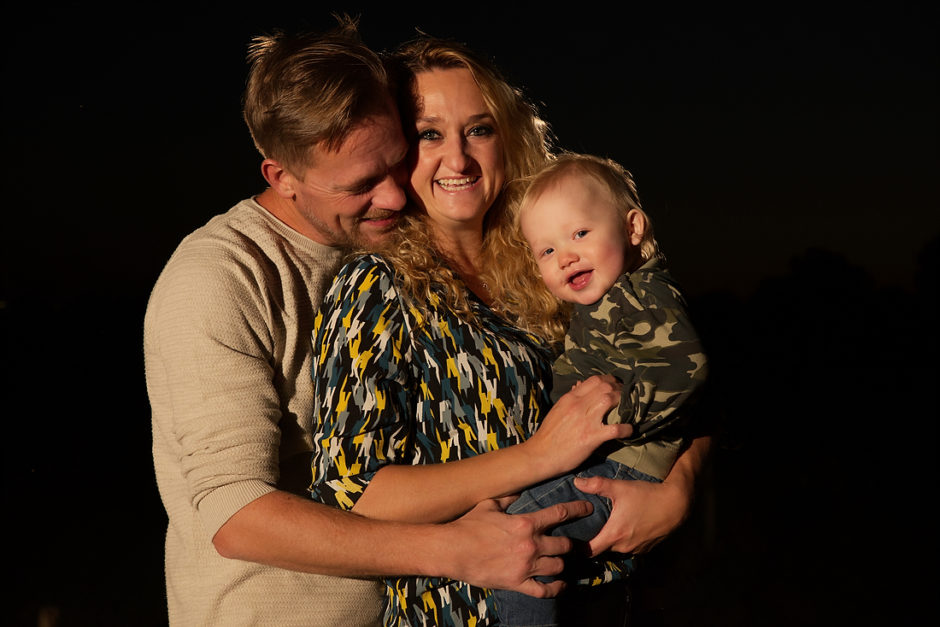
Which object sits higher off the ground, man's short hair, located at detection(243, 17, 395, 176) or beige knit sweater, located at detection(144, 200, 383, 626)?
man's short hair, located at detection(243, 17, 395, 176)

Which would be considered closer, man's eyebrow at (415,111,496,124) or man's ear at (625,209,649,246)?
man's ear at (625,209,649,246)

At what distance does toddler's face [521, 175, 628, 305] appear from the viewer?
182cm

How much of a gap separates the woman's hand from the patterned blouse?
10 cm

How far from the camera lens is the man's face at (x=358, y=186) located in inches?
76.7

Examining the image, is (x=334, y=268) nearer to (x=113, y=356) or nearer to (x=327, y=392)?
(x=327, y=392)

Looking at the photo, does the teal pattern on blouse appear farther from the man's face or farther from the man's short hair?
the man's short hair

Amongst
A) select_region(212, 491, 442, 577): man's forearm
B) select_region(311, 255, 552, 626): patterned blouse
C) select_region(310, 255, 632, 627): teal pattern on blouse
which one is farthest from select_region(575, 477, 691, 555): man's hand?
select_region(212, 491, 442, 577): man's forearm

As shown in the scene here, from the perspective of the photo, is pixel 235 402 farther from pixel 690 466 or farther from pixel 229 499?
pixel 690 466

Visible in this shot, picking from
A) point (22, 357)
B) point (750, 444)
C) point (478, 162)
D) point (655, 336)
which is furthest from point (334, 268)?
point (750, 444)

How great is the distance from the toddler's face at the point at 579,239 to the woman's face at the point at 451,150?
265 millimetres

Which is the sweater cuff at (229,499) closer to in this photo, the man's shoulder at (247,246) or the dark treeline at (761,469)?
the man's shoulder at (247,246)

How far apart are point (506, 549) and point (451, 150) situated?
95 centimetres

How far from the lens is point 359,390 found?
164 cm

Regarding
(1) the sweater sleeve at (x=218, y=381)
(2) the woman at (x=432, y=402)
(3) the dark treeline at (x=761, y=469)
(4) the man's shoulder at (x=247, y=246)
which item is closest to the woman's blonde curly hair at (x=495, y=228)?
(2) the woman at (x=432, y=402)
